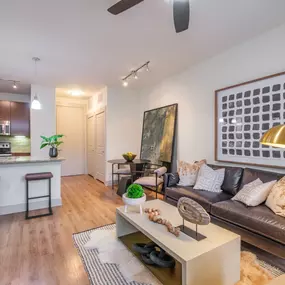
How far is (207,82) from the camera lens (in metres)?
3.60

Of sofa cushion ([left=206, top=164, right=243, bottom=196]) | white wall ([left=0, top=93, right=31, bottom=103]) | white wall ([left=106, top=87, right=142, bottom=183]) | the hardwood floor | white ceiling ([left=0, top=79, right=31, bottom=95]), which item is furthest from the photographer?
white wall ([left=0, top=93, right=31, bottom=103])

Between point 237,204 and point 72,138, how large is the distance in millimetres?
5612

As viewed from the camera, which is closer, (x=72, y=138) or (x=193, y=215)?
(x=193, y=215)

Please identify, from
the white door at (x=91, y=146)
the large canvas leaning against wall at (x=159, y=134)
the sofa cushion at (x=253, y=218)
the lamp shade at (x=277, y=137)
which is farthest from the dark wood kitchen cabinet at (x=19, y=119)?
the lamp shade at (x=277, y=137)

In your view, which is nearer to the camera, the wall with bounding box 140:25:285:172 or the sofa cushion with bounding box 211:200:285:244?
the sofa cushion with bounding box 211:200:285:244

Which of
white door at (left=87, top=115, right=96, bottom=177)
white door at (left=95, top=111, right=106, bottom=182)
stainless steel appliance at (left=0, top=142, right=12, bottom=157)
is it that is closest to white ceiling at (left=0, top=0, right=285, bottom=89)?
white door at (left=95, top=111, right=106, bottom=182)

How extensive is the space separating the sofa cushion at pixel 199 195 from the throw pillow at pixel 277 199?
1.89ft

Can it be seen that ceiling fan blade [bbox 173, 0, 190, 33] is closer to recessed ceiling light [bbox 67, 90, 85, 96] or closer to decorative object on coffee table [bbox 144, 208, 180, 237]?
decorative object on coffee table [bbox 144, 208, 180, 237]

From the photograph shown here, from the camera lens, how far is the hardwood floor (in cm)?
183

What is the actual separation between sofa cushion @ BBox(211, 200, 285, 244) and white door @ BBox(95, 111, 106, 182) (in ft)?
11.9

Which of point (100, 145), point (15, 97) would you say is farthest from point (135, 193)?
point (15, 97)

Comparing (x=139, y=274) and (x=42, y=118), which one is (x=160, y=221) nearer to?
(x=139, y=274)

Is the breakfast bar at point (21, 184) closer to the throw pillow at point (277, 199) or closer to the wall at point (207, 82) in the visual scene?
the wall at point (207, 82)

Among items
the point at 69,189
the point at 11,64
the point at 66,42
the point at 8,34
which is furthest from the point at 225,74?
the point at 69,189
